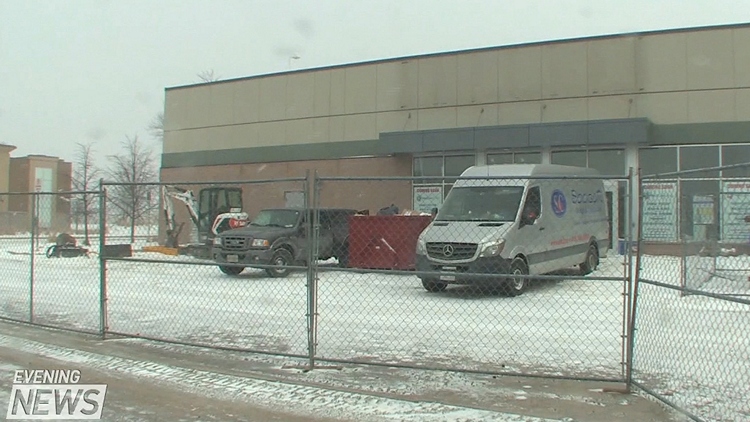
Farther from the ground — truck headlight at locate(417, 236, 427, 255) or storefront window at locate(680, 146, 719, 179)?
storefront window at locate(680, 146, 719, 179)

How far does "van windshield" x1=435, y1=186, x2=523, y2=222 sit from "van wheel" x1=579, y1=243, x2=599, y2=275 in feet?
10.0

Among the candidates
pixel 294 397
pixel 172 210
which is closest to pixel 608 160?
pixel 172 210

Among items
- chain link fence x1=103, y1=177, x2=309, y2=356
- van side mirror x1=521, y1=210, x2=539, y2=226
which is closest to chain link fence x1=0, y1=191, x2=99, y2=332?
chain link fence x1=103, y1=177, x2=309, y2=356

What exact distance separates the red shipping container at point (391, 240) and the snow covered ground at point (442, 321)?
120cm

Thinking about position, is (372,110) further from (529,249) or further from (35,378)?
(35,378)

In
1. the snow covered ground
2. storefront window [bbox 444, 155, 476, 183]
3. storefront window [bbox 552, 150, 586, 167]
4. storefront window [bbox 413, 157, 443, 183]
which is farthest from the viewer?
storefront window [bbox 413, 157, 443, 183]

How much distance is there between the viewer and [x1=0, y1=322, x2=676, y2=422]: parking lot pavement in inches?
208

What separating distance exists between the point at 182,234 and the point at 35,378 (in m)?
20.1

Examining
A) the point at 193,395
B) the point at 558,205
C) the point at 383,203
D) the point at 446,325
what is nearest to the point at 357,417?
the point at 193,395

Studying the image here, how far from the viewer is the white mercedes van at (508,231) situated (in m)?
11.3

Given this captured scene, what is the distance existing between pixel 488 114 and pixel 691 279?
57.8 ft

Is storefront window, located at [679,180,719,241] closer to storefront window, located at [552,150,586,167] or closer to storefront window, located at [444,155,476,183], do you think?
storefront window, located at [552,150,586,167]

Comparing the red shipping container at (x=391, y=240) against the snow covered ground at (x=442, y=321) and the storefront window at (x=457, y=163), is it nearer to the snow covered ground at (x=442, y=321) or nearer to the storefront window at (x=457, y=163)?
the snow covered ground at (x=442, y=321)

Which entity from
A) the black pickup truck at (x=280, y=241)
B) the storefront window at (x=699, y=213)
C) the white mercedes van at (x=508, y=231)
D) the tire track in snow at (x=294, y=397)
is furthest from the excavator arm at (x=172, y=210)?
the storefront window at (x=699, y=213)
